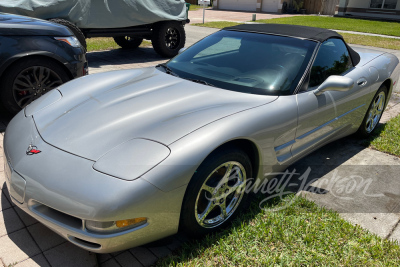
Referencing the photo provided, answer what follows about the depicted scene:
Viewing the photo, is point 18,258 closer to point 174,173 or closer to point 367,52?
point 174,173

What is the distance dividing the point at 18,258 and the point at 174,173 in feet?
3.96

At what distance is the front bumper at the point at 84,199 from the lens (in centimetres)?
193

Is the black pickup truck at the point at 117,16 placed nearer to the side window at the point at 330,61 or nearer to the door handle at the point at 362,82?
the side window at the point at 330,61

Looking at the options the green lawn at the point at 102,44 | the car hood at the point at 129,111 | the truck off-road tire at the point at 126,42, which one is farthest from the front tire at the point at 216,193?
the truck off-road tire at the point at 126,42

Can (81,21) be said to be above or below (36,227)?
above

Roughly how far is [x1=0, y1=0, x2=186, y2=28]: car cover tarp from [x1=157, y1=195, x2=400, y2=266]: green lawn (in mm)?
6406

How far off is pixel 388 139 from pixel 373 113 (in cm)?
42

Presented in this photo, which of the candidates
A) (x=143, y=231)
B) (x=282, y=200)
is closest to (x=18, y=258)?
(x=143, y=231)

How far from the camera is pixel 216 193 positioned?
8.11 feet

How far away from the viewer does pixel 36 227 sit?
2.57m

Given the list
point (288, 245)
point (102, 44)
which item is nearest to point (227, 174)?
point (288, 245)

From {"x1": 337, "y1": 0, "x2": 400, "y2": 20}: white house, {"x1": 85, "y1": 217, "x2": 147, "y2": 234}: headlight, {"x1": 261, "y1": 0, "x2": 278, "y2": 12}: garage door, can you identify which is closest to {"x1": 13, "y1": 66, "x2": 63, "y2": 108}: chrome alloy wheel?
{"x1": 85, "y1": 217, "x2": 147, "y2": 234}: headlight

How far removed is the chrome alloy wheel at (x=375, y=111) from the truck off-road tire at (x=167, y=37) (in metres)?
5.84

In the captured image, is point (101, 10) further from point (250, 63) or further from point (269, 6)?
point (269, 6)
